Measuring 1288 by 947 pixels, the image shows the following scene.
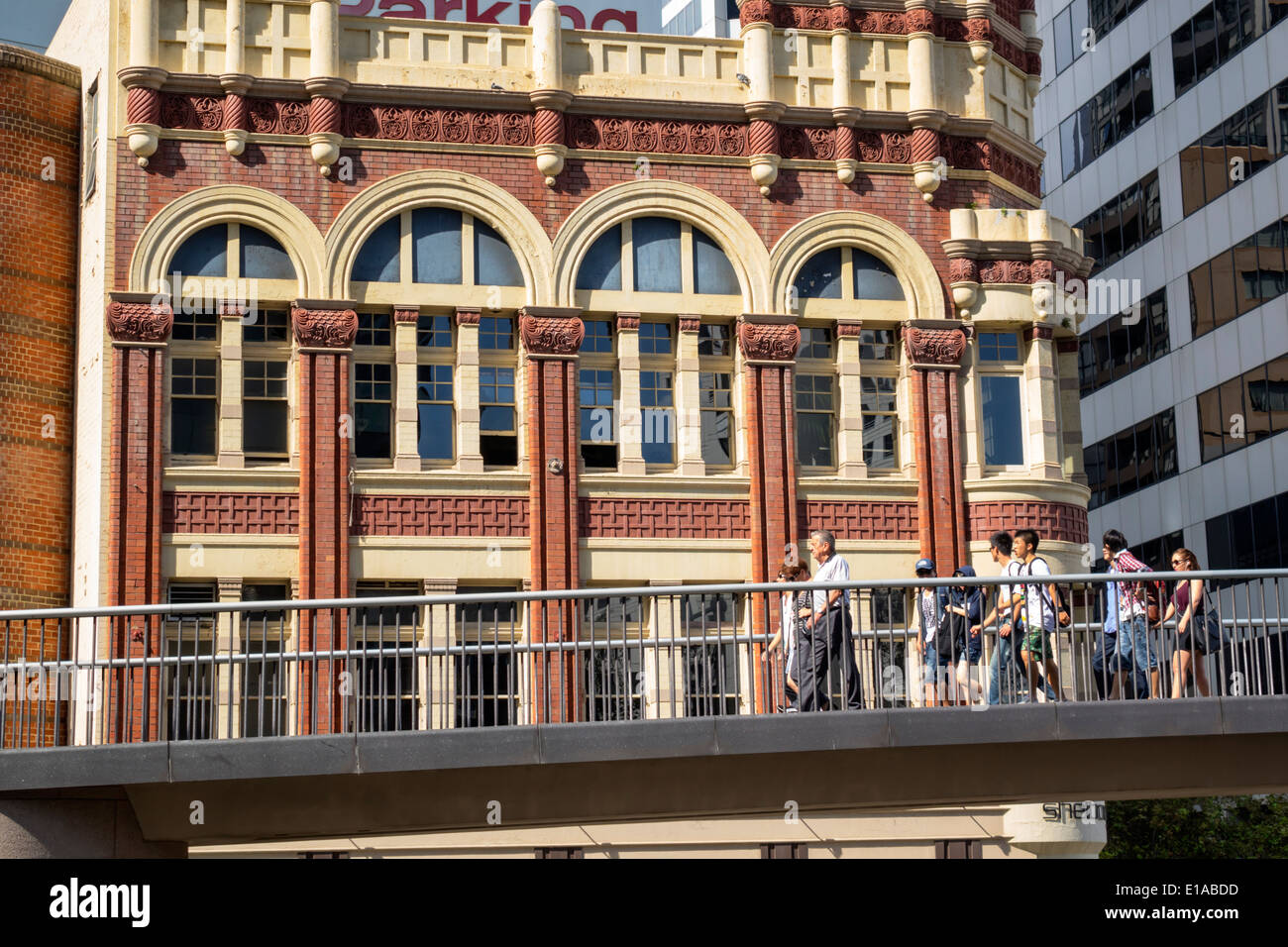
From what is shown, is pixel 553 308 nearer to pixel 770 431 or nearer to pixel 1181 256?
pixel 770 431

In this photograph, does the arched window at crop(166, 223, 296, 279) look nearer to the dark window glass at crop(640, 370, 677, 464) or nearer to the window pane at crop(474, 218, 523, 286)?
the window pane at crop(474, 218, 523, 286)

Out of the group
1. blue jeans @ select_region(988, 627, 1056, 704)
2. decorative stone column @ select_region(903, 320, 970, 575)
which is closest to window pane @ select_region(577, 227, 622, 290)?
decorative stone column @ select_region(903, 320, 970, 575)

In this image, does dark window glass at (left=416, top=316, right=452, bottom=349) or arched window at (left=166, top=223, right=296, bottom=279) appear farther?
dark window glass at (left=416, top=316, right=452, bottom=349)

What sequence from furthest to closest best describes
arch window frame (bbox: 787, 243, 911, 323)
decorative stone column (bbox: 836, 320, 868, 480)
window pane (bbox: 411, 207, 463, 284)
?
arch window frame (bbox: 787, 243, 911, 323), decorative stone column (bbox: 836, 320, 868, 480), window pane (bbox: 411, 207, 463, 284)

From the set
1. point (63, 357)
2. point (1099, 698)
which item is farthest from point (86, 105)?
point (1099, 698)

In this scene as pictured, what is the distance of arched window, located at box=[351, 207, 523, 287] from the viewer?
33500 millimetres

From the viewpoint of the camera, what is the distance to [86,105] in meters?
34.4

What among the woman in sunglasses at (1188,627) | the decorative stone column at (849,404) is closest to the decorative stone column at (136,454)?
the decorative stone column at (849,404)

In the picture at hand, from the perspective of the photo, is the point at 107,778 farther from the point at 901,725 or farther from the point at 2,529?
the point at 2,529

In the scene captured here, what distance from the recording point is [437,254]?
33750mm

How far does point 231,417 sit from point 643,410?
6.20 meters

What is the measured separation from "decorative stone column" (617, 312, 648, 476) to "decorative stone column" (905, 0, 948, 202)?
530cm

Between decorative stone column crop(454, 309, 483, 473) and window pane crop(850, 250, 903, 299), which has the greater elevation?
window pane crop(850, 250, 903, 299)

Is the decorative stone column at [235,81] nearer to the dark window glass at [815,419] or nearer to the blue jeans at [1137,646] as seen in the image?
the dark window glass at [815,419]
